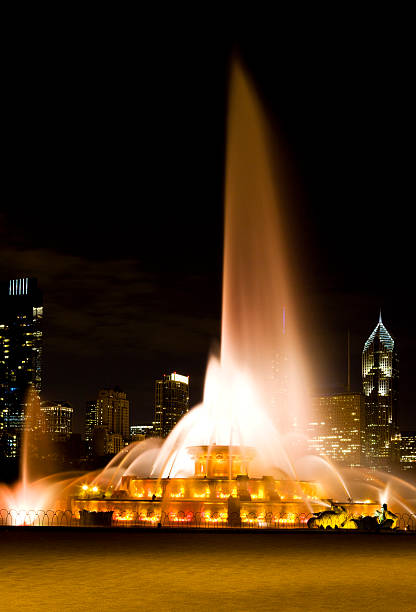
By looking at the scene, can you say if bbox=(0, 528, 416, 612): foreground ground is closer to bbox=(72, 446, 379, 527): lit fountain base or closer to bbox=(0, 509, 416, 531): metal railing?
bbox=(0, 509, 416, 531): metal railing

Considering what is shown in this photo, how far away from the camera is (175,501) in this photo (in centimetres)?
2839

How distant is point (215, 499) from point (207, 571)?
13965 mm

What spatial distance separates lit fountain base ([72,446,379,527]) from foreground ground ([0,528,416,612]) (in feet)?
18.2

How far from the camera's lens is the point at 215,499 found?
94.1ft

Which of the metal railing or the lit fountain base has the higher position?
the lit fountain base

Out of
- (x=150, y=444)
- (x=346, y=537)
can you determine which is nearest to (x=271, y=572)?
(x=346, y=537)

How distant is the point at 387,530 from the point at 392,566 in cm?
879

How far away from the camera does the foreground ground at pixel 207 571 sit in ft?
38.3

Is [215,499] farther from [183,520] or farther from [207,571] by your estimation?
[207,571]

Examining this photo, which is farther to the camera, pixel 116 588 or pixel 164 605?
pixel 116 588

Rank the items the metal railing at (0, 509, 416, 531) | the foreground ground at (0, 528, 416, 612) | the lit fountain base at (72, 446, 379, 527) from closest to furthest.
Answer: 1. the foreground ground at (0, 528, 416, 612)
2. the metal railing at (0, 509, 416, 531)
3. the lit fountain base at (72, 446, 379, 527)

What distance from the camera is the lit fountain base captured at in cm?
2798

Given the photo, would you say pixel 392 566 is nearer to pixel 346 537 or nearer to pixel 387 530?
pixel 346 537

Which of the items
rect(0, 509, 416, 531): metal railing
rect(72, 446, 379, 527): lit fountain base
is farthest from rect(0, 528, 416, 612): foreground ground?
rect(72, 446, 379, 527): lit fountain base
